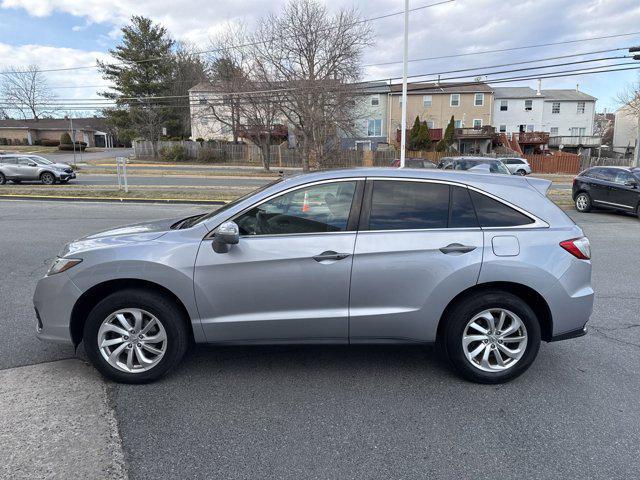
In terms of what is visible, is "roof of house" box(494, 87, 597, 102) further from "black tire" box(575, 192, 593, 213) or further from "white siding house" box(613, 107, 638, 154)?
"black tire" box(575, 192, 593, 213)

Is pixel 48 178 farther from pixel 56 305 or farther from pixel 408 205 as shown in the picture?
pixel 408 205

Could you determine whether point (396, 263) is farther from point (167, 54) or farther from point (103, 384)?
point (167, 54)

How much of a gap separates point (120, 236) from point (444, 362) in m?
2.90

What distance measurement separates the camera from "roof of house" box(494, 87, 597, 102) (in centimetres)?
5350

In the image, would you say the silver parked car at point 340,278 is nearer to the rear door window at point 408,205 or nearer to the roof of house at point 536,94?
the rear door window at point 408,205

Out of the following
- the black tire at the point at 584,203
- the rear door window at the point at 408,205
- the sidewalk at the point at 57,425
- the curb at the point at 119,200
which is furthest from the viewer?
the curb at the point at 119,200

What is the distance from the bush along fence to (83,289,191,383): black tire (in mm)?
32269

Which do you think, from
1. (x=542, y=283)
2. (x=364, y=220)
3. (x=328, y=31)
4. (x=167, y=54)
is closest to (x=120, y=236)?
(x=364, y=220)

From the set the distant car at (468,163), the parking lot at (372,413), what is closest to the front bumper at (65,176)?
the distant car at (468,163)

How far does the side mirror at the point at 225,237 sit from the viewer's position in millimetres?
3186

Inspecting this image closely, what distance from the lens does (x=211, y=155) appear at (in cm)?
4794

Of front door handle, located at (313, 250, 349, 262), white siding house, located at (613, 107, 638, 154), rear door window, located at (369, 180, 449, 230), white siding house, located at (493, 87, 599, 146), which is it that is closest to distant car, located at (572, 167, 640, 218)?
rear door window, located at (369, 180, 449, 230)

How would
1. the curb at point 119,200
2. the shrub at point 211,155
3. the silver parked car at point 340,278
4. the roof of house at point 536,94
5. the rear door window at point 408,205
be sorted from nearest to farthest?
the silver parked car at point 340,278 < the rear door window at point 408,205 < the curb at point 119,200 < the shrub at point 211,155 < the roof of house at point 536,94

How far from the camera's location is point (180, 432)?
2.90 m
